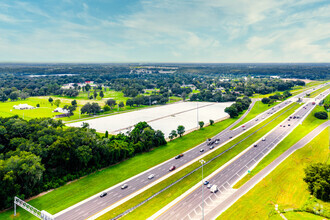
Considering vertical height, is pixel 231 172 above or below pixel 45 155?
below

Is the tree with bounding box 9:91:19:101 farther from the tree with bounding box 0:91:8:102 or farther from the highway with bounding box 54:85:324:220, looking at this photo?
the highway with bounding box 54:85:324:220

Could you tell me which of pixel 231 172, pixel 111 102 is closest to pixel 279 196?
pixel 231 172

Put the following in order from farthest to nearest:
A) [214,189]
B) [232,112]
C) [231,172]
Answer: [232,112]
[231,172]
[214,189]

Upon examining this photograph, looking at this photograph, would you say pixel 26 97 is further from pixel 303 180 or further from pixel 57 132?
pixel 303 180

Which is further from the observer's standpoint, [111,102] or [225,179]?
[111,102]

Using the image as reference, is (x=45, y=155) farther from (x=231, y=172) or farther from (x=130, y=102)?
(x=130, y=102)

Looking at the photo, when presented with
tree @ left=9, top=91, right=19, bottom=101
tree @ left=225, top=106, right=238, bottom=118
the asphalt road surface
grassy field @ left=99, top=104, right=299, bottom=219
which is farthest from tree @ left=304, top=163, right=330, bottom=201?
tree @ left=9, top=91, right=19, bottom=101

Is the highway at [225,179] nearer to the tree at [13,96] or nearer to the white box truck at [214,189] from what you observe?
the white box truck at [214,189]
